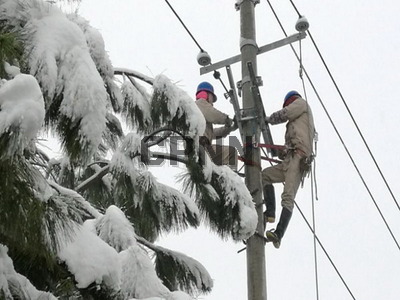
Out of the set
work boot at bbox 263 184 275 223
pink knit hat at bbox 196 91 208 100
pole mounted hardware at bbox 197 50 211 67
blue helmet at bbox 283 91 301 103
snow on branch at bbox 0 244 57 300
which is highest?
pink knit hat at bbox 196 91 208 100

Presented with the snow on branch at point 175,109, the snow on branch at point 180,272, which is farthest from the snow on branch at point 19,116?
the snow on branch at point 175,109

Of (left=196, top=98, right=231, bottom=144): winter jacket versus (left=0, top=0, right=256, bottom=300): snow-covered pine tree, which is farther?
(left=196, top=98, right=231, bottom=144): winter jacket

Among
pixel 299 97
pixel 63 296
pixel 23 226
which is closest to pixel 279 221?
pixel 299 97

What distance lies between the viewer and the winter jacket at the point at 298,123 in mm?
6867

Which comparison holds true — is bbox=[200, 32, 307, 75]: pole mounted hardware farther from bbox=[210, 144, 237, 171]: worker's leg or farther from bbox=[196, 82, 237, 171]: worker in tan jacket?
bbox=[210, 144, 237, 171]: worker's leg

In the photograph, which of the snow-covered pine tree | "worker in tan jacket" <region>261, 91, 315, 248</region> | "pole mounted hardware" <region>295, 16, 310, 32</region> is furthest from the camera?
"pole mounted hardware" <region>295, 16, 310, 32</region>

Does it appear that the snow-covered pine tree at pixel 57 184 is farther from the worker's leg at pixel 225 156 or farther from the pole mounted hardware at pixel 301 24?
the pole mounted hardware at pixel 301 24

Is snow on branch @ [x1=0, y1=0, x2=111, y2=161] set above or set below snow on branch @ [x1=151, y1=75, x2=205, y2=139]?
below

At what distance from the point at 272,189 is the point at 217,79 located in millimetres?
1011

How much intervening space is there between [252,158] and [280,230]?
65 centimetres

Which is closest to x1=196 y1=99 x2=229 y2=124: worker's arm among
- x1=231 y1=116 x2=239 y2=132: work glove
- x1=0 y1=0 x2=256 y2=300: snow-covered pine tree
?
x1=231 y1=116 x2=239 y2=132: work glove

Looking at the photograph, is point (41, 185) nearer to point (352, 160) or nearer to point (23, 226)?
point (23, 226)

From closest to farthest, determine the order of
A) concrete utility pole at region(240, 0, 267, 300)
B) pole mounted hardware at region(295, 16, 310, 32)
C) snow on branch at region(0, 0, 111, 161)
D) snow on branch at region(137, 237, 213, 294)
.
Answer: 1. snow on branch at region(0, 0, 111, 161)
2. snow on branch at region(137, 237, 213, 294)
3. concrete utility pole at region(240, 0, 267, 300)
4. pole mounted hardware at region(295, 16, 310, 32)

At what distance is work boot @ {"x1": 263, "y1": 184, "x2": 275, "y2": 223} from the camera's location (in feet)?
20.5
